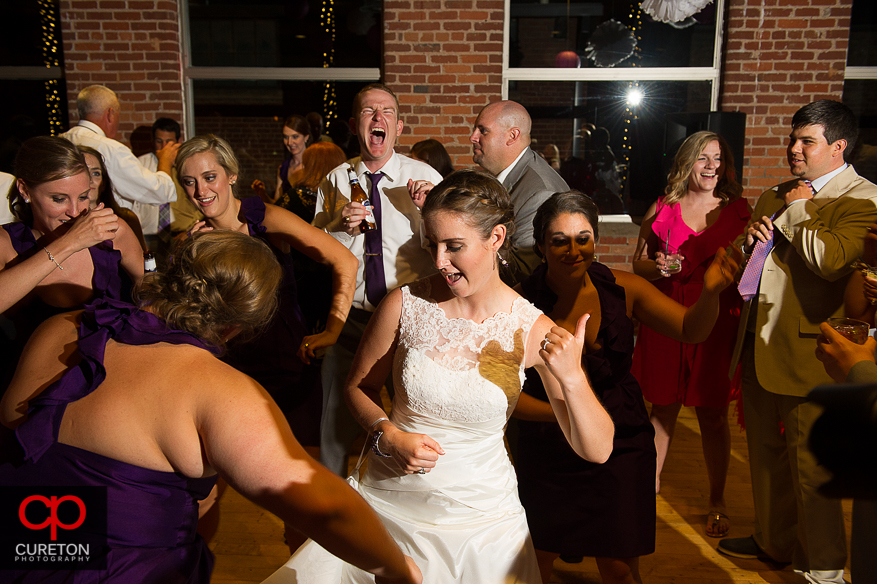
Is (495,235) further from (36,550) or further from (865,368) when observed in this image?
(36,550)

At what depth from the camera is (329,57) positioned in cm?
544

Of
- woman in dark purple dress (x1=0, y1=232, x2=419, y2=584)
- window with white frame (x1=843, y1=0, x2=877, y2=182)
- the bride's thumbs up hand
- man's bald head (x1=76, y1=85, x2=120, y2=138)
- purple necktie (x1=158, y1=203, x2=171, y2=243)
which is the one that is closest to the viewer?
woman in dark purple dress (x1=0, y1=232, x2=419, y2=584)

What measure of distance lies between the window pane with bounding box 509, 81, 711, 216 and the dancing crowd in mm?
2268

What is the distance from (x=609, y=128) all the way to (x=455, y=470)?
4.49 m

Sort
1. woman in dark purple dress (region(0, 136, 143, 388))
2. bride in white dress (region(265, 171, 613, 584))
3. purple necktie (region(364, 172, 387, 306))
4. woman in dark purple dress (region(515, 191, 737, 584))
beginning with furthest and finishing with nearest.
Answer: purple necktie (region(364, 172, 387, 306)) < woman in dark purple dress (region(0, 136, 143, 388)) < woman in dark purple dress (region(515, 191, 737, 584)) < bride in white dress (region(265, 171, 613, 584))

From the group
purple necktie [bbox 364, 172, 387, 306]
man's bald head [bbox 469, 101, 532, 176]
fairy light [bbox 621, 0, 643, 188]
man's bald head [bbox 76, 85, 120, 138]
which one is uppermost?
fairy light [bbox 621, 0, 643, 188]

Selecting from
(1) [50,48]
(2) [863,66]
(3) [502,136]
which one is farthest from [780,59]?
(1) [50,48]

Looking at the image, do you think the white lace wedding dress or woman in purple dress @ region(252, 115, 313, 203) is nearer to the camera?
the white lace wedding dress

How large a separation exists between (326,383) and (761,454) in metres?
1.79

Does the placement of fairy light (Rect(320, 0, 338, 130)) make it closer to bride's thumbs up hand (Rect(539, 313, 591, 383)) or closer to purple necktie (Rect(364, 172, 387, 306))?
purple necktie (Rect(364, 172, 387, 306))

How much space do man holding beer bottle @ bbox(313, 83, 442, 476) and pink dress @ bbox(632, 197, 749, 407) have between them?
1.16m

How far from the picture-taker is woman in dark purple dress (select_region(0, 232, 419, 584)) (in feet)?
3.71

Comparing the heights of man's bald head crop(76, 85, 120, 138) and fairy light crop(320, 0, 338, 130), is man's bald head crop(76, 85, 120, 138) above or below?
below

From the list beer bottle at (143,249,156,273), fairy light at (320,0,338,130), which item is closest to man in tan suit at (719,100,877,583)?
beer bottle at (143,249,156,273)
